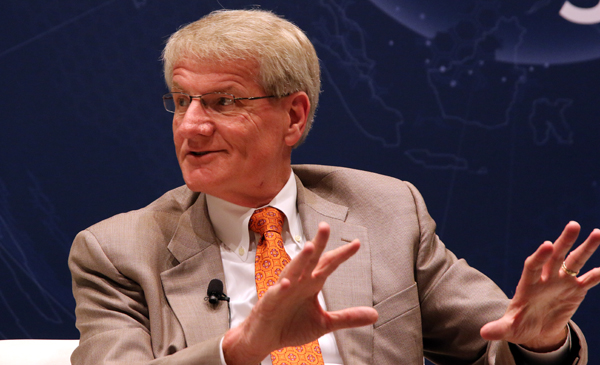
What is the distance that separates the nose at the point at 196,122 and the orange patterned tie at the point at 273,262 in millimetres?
341

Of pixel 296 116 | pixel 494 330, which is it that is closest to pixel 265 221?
pixel 296 116

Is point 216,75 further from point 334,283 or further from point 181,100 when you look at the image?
point 334,283

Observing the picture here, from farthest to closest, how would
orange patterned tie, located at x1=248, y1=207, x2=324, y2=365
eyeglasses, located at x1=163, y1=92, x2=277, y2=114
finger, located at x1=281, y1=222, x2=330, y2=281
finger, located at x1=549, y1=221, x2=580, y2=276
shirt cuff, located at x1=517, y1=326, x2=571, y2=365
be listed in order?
eyeglasses, located at x1=163, y1=92, x2=277, y2=114 < orange patterned tie, located at x1=248, y1=207, x2=324, y2=365 < shirt cuff, located at x1=517, y1=326, x2=571, y2=365 < finger, located at x1=549, y1=221, x2=580, y2=276 < finger, located at x1=281, y1=222, x2=330, y2=281

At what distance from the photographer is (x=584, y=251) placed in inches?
61.5

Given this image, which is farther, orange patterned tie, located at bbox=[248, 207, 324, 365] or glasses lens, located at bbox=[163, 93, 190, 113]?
glasses lens, located at bbox=[163, 93, 190, 113]

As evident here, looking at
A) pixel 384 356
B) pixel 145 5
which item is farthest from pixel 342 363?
pixel 145 5

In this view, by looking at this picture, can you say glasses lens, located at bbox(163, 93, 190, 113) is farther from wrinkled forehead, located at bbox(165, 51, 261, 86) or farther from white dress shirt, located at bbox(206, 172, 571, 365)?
white dress shirt, located at bbox(206, 172, 571, 365)

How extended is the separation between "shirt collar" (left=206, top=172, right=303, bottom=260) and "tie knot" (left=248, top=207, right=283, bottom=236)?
18 mm

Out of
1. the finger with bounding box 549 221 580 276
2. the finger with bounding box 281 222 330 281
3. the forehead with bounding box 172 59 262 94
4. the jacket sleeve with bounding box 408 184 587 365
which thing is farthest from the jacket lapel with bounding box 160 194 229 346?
the finger with bounding box 549 221 580 276

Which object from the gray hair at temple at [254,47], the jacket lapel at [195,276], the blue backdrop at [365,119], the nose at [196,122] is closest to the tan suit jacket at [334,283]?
the jacket lapel at [195,276]

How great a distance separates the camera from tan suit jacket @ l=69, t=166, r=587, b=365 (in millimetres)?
1870

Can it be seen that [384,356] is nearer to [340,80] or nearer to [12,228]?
[340,80]

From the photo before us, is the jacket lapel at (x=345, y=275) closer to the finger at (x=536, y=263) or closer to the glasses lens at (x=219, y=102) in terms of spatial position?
the glasses lens at (x=219, y=102)

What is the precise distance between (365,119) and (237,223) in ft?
3.37
